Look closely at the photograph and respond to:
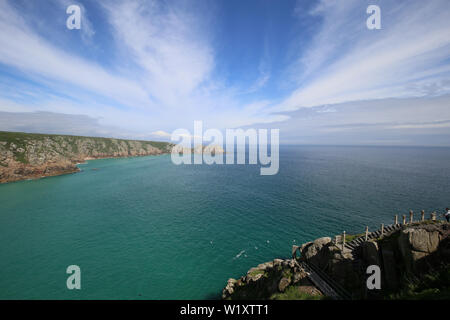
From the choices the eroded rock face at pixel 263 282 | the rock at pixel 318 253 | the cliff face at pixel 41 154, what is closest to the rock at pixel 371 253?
the rock at pixel 318 253

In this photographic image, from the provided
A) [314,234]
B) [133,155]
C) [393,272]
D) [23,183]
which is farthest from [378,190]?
[133,155]

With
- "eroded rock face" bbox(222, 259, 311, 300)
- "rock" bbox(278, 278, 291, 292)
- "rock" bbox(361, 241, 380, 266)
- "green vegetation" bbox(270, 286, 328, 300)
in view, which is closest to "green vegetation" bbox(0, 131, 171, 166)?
"eroded rock face" bbox(222, 259, 311, 300)

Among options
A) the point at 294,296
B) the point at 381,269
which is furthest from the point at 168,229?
the point at 381,269

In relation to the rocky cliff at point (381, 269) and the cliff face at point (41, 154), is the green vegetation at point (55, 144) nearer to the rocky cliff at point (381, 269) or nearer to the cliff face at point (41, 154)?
the cliff face at point (41, 154)

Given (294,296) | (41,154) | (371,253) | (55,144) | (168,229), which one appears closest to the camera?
(294,296)

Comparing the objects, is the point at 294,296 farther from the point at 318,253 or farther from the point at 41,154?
the point at 41,154

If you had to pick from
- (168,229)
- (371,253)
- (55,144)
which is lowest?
(168,229)

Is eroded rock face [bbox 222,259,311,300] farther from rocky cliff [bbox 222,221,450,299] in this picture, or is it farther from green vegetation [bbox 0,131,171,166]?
green vegetation [bbox 0,131,171,166]
